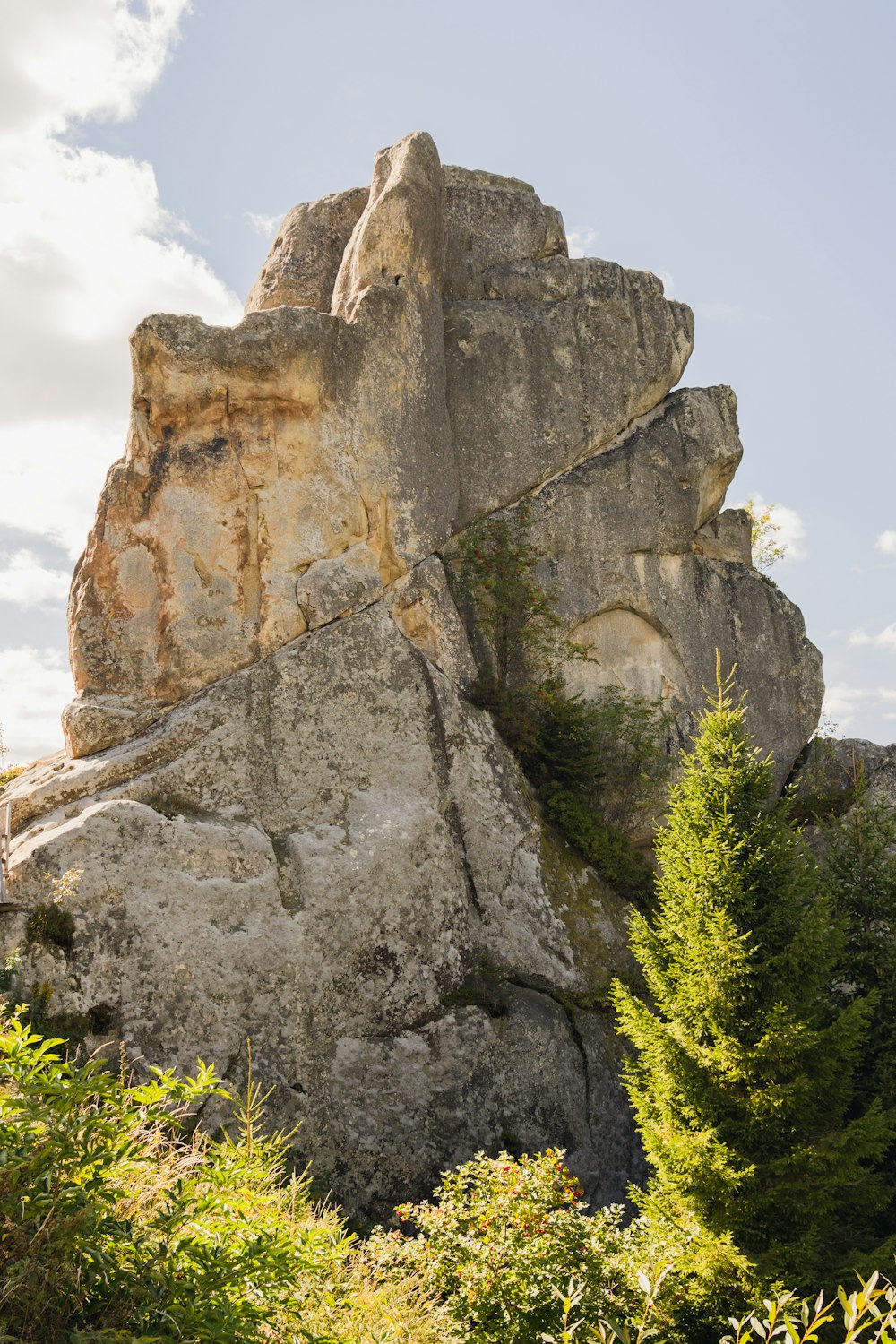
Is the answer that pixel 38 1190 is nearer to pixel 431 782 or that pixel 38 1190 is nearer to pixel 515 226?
pixel 431 782

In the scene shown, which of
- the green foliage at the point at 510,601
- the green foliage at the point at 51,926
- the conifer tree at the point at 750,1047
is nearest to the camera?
the conifer tree at the point at 750,1047

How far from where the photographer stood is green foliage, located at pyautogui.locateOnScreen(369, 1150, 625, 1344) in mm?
7820

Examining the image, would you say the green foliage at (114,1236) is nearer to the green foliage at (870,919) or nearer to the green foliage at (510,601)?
the green foliage at (870,919)

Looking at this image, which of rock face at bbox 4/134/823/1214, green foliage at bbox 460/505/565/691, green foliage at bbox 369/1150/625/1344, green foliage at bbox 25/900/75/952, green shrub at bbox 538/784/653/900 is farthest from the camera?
green foliage at bbox 460/505/565/691

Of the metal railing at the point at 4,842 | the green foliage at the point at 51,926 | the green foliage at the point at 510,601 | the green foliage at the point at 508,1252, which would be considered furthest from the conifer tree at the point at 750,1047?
the metal railing at the point at 4,842

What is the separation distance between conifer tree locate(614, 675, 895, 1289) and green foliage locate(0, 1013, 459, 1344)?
13.6 feet

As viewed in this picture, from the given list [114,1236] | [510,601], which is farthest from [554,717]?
[114,1236]

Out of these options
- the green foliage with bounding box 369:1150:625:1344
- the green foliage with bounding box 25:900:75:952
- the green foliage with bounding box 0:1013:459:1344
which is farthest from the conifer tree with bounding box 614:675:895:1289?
the green foliage with bounding box 25:900:75:952

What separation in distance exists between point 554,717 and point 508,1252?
7.90 metres

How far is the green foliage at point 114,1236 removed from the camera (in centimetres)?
489

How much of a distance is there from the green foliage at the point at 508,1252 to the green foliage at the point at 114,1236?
2.02 metres

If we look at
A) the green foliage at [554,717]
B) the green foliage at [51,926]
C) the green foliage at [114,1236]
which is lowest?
the green foliage at [114,1236]

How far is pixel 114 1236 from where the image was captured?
17.1ft

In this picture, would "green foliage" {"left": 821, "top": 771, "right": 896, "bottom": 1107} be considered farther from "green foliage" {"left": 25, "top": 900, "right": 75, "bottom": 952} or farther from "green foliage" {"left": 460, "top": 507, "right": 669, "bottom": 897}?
"green foliage" {"left": 25, "top": 900, "right": 75, "bottom": 952}
